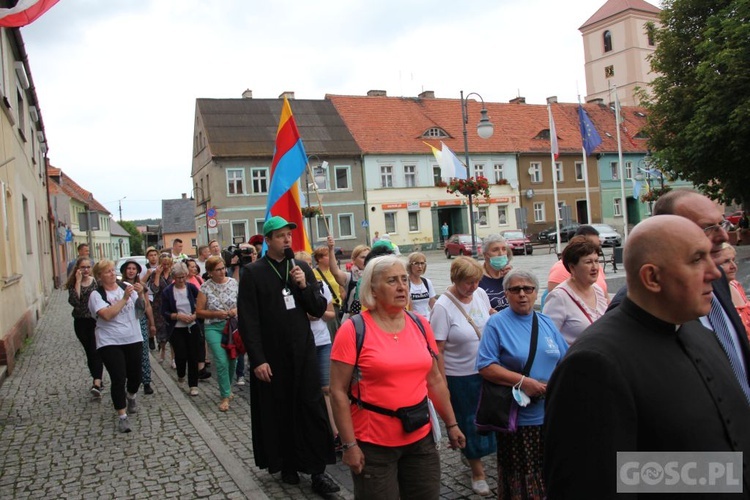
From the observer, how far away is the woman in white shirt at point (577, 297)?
4.60 m

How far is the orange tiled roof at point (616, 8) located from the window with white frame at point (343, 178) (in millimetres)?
39342

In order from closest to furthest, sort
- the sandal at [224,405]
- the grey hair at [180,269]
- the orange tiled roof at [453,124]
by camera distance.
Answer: the sandal at [224,405], the grey hair at [180,269], the orange tiled roof at [453,124]

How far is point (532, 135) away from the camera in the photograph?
176 feet

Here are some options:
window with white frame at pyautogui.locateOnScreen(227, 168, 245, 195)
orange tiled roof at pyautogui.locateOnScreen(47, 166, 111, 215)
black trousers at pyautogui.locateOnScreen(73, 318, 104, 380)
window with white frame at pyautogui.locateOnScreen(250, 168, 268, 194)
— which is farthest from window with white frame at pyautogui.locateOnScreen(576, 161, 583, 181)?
black trousers at pyautogui.locateOnScreen(73, 318, 104, 380)

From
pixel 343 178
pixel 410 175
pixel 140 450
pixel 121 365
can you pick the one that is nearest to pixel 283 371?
pixel 140 450

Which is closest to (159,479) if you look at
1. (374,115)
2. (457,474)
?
(457,474)

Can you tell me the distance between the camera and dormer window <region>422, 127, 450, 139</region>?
50062 mm

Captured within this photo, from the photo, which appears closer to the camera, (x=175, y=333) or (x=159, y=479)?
(x=159, y=479)

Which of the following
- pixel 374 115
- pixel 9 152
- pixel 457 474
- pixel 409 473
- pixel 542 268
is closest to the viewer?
pixel 409 473

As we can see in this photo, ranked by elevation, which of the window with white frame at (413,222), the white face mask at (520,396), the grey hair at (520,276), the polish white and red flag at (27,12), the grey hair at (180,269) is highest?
the polish white and red flag at (27,12)

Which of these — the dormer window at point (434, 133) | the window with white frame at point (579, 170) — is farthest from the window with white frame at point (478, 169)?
the window with white frame at point (579, 170)

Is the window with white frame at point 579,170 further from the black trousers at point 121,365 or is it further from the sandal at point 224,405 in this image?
the black trousers at point 121,365

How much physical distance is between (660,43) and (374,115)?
2527 centimetres

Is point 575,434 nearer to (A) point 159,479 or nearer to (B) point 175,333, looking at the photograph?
(A) point 159,479
